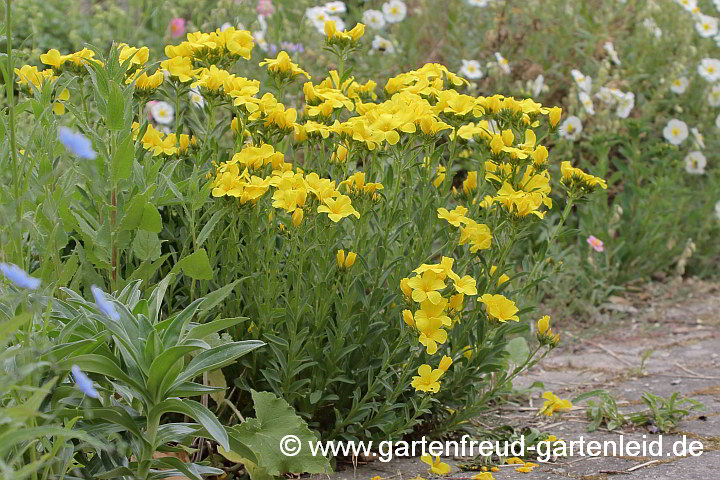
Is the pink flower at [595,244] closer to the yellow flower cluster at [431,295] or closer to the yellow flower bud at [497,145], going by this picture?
the yellow flower bud at [497,145]

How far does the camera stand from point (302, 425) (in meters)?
2.21

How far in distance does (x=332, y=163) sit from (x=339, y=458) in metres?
0.83

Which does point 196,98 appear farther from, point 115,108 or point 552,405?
point 552,405

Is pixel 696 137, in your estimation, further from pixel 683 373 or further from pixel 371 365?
pixel 371 365

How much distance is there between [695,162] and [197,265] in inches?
141

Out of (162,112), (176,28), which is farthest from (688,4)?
(162,112)

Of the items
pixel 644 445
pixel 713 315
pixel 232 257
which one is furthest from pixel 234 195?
pixel 713 315

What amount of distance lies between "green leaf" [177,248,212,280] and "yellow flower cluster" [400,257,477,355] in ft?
1.58

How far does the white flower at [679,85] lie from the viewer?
507 cm

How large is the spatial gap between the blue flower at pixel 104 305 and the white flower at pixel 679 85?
4.10 metres

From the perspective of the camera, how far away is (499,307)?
7.84 ft

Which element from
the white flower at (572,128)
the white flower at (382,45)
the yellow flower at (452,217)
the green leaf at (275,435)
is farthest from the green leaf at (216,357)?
the white flower at (382,45)

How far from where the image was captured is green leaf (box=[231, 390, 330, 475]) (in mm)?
2135

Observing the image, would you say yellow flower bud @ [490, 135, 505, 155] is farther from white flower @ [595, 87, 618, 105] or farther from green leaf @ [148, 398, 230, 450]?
white flower @ [595, 87, 618, 105]
